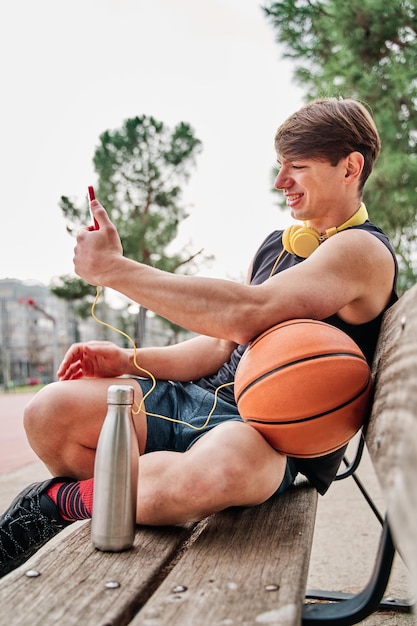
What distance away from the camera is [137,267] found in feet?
5.69

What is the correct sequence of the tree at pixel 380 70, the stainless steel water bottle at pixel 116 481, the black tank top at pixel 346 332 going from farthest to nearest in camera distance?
the tree at pixel 380 70 → the black tank top at pixel 346 332 → the stainless steel water bottle at pixel 116 481

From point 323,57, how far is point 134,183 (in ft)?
42.3

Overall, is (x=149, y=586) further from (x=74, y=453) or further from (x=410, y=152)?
(x=410, y=152)

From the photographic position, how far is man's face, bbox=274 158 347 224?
6.57 ft

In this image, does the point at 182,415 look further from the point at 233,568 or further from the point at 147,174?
Result: the point at 147,174

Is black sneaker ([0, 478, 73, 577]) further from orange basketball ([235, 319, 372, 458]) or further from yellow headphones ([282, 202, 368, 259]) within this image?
yellow headphones ([282, 202, 368, 259])

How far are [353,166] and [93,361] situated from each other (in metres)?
1.13

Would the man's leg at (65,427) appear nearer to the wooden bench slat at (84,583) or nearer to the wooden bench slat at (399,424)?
the wooden bench slat at (84,583)

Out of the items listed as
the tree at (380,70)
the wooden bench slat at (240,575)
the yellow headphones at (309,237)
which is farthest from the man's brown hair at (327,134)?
the tree at (380,70)

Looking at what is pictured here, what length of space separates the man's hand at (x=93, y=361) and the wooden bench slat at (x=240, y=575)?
754 mm

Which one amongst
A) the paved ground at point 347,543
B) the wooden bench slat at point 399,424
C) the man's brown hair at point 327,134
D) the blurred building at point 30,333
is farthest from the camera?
the blurred building at point 30,333

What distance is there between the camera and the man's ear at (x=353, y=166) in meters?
2.01

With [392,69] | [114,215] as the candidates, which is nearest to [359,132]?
[392,69]

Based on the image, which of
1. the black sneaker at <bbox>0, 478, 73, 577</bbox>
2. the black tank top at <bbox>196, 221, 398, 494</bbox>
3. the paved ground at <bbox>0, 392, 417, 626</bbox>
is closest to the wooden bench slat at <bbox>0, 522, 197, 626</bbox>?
the black sneaker at <bbox>0, 478, 73, 577</bbox>
